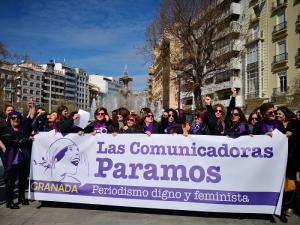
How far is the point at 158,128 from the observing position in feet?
25.6

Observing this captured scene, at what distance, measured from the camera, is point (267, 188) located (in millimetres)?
6293

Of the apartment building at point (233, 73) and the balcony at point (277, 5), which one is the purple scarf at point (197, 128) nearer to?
the apartment building at point (233, 73)

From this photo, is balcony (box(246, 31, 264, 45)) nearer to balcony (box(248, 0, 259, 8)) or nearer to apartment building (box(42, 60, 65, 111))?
balcony (box(248, 0, 259, 8))

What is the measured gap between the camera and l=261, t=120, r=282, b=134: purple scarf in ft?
21.7

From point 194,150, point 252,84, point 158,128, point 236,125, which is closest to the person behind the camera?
point 194,150

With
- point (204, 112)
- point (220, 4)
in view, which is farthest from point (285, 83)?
point (204, 112)

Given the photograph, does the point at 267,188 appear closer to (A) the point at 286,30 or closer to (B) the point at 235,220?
(B) the point at 235,220

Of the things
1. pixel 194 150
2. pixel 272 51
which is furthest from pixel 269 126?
pixel 272 51

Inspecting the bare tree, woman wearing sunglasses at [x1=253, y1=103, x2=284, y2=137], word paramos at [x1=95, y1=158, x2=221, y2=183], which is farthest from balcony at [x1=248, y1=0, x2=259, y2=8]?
word paramos at [x1=95, y1=158, x2=221, y2=183]

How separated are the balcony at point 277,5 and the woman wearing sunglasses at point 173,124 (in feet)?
102

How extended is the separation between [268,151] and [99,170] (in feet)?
9.91

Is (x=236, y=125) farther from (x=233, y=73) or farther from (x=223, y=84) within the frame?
(x=223, y=84)

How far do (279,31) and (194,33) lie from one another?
40.2 ft

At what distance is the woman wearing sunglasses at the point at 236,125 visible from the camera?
263 inches
